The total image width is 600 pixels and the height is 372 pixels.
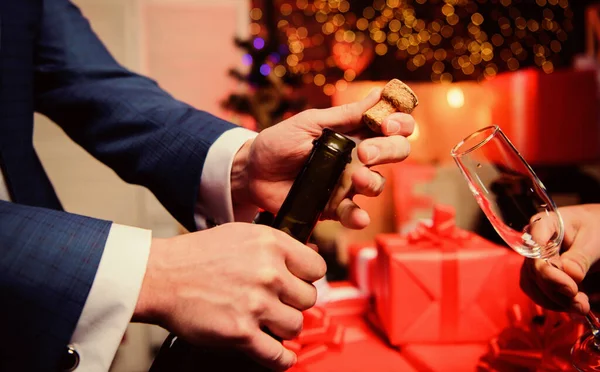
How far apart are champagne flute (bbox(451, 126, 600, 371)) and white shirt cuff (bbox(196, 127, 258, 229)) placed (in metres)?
0.35

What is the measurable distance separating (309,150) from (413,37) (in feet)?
11.5

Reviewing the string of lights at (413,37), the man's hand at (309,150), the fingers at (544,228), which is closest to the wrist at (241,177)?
the man's hand at (309,150)

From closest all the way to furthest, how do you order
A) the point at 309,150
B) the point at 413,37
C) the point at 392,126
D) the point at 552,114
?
the point at 392,126, the point at 309,150, the point at 552,114, the point at 413,37

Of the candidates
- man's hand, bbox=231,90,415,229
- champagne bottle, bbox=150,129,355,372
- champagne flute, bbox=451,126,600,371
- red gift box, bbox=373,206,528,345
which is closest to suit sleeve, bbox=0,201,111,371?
champagne bottle, bbox=150,129,355,372

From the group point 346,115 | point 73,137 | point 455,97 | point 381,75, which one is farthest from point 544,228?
point 381,75

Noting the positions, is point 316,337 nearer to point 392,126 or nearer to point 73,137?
point 392,126

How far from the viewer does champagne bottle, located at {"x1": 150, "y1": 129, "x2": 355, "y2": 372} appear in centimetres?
54

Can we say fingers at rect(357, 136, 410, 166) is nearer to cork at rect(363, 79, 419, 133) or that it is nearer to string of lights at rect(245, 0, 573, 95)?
cork at rect(363, 79, 419, 133)

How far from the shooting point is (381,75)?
387 cm

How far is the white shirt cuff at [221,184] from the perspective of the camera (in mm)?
765

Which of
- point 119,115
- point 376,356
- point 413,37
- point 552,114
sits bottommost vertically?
point 376,356

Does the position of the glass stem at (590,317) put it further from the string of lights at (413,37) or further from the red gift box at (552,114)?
the string of lights at (413,37)

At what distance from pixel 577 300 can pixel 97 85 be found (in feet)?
2.85

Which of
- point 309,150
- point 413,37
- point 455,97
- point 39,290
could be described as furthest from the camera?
point 413,37
